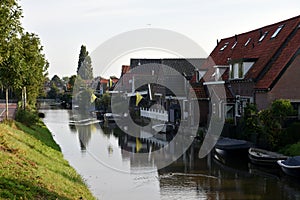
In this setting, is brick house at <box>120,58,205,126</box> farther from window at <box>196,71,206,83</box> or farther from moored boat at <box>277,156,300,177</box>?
moored boat at <box>277,156,300,177</box>

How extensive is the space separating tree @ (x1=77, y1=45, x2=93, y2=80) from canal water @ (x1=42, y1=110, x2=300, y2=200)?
3249 inches

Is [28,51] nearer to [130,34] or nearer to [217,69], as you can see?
[130,34]

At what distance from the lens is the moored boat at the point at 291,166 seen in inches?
698

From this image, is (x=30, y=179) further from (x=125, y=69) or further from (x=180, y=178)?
(x=125, y=69)

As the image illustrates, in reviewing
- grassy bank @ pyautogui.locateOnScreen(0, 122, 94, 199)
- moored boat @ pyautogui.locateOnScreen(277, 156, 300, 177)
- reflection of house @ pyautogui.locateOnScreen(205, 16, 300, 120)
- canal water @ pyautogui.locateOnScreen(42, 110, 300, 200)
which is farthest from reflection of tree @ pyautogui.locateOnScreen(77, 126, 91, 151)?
moored boat @ pyautogui.locateOnScreen(277, 156, 300, 177)

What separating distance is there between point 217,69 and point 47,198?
25913 mm

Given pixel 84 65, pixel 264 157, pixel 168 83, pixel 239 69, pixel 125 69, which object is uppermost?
pixel 84 65

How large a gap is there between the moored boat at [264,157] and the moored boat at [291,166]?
1.65 metres

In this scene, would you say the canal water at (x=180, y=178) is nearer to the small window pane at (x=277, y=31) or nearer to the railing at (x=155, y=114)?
the small window pane at (x=277, y=31)

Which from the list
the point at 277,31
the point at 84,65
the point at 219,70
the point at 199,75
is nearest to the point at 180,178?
the point at 277,31

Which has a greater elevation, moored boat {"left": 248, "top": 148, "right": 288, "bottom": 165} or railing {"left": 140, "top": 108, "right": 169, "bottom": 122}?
railing {"left": 140, "top": 108, "right": 169, "bottom": 122}

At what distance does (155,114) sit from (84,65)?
6523 cm

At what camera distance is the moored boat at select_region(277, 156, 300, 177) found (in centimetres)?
1773

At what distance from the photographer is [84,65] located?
359 ft
